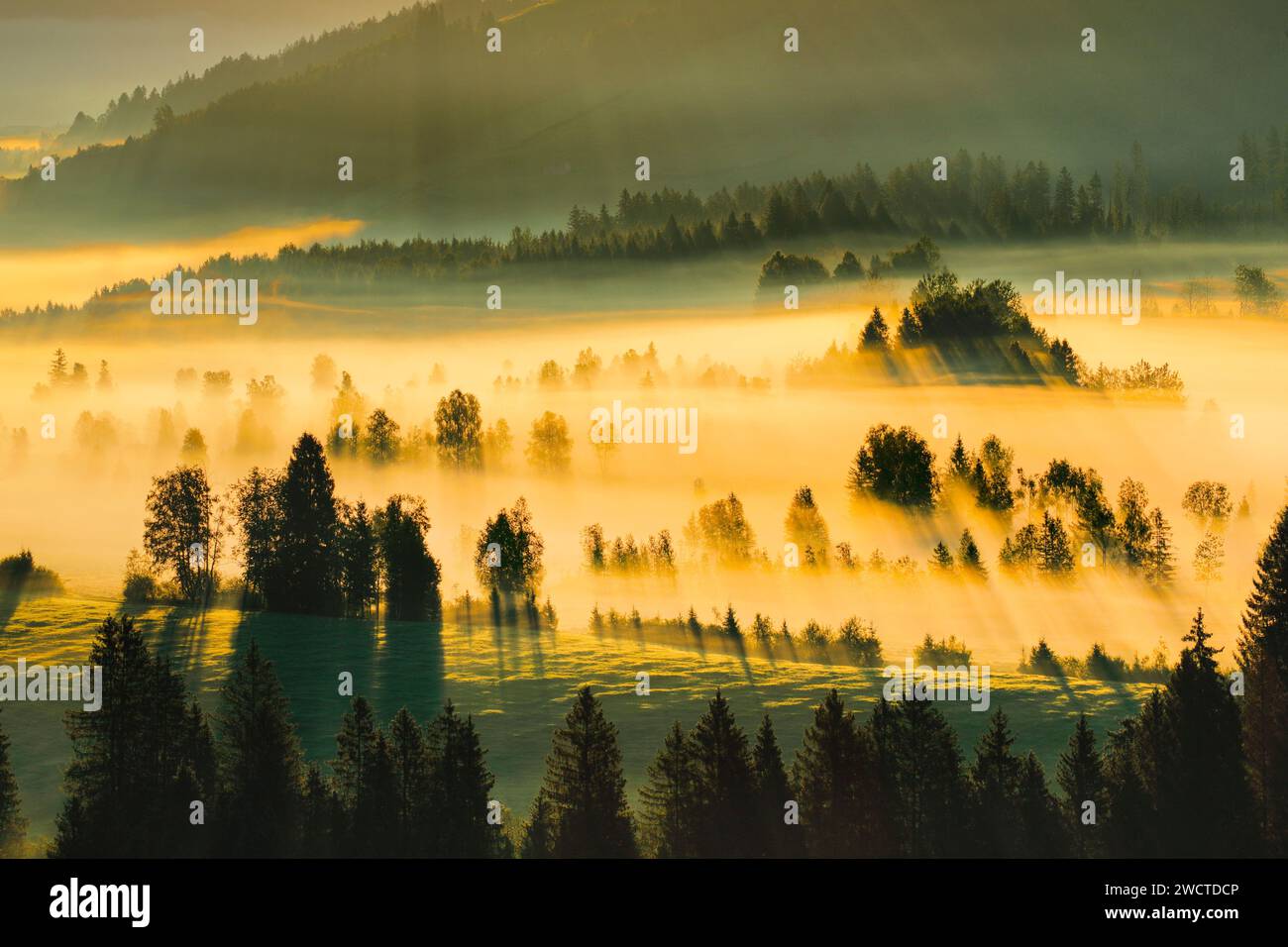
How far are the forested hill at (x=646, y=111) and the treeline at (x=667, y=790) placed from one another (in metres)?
55.8

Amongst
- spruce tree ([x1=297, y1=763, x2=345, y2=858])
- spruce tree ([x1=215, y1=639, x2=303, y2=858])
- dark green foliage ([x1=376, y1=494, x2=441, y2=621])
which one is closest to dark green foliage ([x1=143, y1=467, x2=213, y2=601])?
dark green foliage ([x1=376, y1=494, x2=441, y2=621])

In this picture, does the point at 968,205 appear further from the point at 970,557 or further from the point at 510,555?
the point at 510,555

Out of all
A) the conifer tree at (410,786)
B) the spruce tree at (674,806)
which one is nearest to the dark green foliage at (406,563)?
the conifer tree at (410,786)

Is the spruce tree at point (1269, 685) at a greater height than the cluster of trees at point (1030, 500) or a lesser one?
lesser

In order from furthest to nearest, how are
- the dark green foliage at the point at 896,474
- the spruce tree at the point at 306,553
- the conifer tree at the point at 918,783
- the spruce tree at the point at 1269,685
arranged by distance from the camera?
the dark green foliage at the point at 896,474 → the spruce tree at the point at 306,553 → the spruce tree at the point at 1269,685 → the conifer tree at the point at 918,783

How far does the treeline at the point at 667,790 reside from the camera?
6353cm

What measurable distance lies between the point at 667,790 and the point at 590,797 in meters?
4.09

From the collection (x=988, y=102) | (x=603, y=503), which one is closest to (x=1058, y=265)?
(x=988, y=102)

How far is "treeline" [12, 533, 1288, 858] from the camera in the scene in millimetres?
63531

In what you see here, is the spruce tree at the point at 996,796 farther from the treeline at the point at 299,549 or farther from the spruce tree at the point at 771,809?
the treeline at the point at 299,549

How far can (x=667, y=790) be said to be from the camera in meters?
65.4
